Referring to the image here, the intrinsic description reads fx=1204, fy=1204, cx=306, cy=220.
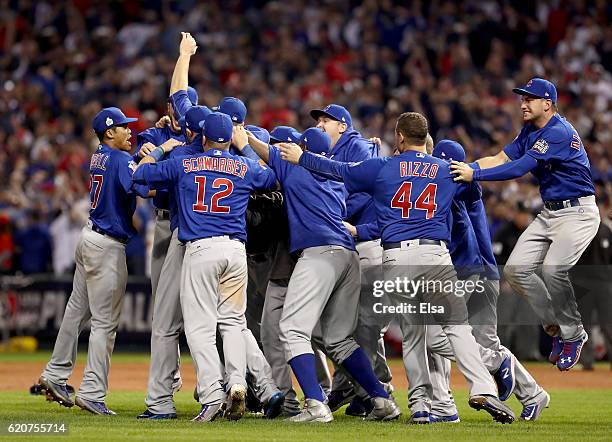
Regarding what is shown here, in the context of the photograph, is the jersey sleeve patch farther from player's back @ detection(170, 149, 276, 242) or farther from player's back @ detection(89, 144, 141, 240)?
player's back @ detection(89, 144, 141, 240)

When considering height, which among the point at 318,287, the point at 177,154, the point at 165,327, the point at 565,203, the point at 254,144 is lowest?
the point at 165,327

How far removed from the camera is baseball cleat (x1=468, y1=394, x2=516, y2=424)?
933cm

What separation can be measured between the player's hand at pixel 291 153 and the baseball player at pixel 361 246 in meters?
0.59

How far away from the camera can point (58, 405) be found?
11.4m

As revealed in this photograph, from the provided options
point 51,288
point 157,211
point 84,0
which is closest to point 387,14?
point 84,0

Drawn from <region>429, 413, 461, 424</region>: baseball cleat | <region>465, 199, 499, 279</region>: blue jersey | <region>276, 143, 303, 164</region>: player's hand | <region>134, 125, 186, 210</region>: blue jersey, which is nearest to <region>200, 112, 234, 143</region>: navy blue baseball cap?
<region>276, 143, 303, 164</region>: player's hand

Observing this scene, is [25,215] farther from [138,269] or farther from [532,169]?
[532,169]

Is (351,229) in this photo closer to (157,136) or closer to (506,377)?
(506,377)

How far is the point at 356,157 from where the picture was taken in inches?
428

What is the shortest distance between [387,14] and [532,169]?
13.4 meters

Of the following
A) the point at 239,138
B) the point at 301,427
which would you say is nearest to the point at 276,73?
the point at 239,138

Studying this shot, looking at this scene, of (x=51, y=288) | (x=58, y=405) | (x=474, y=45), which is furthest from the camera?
(x=474, y=45)

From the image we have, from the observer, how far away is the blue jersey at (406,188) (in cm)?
966

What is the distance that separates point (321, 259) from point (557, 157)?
7.36 feet
